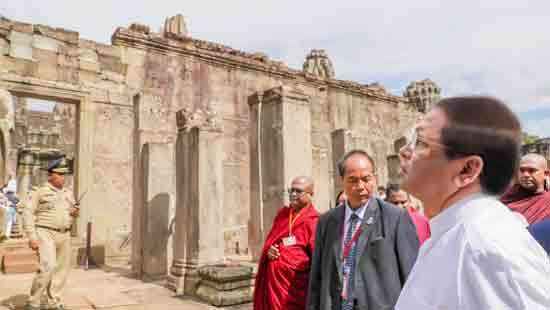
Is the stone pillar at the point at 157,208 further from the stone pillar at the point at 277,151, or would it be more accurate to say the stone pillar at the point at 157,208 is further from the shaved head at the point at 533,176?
the shaved head at the point at 533,176

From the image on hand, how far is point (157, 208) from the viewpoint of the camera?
837 cm

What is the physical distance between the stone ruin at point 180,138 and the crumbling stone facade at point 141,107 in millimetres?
29

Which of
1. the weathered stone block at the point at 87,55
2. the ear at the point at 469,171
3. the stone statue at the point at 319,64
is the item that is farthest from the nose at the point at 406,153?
the stone statue at the point at 319,64

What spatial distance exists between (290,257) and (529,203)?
222cm

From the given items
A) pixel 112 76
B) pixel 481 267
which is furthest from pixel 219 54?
pixel 481 267

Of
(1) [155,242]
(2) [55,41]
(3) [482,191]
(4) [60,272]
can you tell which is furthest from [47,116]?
(3) [482,191]

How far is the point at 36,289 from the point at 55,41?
23.7 feet

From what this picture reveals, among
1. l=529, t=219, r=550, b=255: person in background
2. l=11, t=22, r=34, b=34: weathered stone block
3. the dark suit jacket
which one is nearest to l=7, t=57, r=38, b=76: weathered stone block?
l=11, t=22, r=34, b=34: weathered stone block

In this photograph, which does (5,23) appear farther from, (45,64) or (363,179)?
(363,179)

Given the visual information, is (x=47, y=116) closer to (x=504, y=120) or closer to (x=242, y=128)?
(x=242, y=128)

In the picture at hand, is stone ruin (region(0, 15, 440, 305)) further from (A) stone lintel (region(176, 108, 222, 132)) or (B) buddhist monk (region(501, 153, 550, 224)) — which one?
(B) buddhist monk (region(501, 153, 550, 224))

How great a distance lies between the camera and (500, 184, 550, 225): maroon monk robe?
3.48 meters

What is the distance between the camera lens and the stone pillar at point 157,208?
8062 millimetres

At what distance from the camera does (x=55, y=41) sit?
33.7ft
